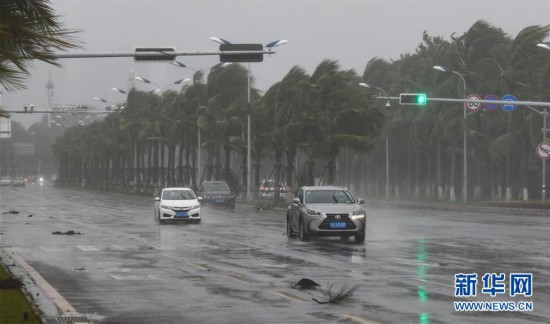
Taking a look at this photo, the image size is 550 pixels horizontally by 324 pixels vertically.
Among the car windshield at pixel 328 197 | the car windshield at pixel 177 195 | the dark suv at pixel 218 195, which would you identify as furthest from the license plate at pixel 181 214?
the dark suv at pixel 218 195

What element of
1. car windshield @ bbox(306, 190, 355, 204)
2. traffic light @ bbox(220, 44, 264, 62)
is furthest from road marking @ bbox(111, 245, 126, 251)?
traffic light @ bbox(220, 44, 264, 62)

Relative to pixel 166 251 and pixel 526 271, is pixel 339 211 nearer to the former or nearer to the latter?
pixel 166 251

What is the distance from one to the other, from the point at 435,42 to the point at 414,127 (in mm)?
22902

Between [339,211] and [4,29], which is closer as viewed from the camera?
[4,29]

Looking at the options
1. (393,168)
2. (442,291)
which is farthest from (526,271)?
(393,168)

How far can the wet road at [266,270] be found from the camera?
42.6 feet

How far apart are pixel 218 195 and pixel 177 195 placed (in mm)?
19396

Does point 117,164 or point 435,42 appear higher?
point 435,42

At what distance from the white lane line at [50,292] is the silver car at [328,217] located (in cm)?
884

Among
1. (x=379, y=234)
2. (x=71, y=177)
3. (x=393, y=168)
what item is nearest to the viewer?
(x=379, y=234)

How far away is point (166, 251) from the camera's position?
24.6 metres

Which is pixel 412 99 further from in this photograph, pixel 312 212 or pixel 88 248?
pixel 88 248

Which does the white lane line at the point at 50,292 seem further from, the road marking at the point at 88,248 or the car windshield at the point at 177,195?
the car windshield at the point at 177,195

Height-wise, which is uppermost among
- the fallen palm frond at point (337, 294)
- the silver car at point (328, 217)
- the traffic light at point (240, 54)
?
the traffic light at point (240, 54)
